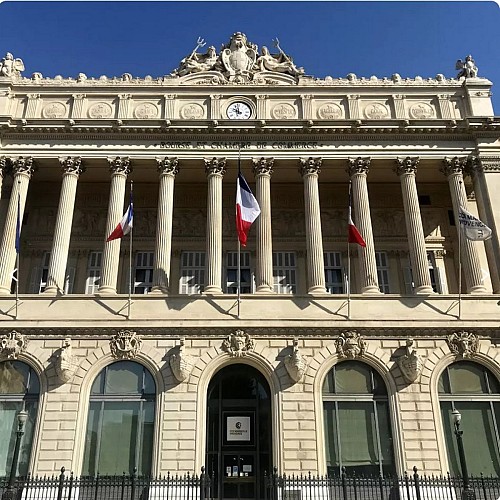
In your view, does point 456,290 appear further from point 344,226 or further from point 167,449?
point 167,449

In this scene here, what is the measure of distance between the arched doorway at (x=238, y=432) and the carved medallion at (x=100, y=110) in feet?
55.6

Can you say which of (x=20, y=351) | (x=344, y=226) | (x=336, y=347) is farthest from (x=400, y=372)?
(x=20, y=351)

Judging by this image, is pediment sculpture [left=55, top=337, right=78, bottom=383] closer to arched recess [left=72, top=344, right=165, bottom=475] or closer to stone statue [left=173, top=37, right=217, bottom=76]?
arched recess [left=72, top=344, right=165, bottom=475]

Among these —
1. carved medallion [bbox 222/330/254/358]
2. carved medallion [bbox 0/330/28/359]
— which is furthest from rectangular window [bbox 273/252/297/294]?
carved medallion [bbox 0/330/28/359]

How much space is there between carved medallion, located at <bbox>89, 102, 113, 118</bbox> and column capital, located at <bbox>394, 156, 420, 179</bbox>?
56.3 feet

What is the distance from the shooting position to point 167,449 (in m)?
25.3

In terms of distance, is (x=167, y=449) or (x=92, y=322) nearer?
(x=167, y=449)

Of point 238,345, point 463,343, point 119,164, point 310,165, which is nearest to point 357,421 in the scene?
point 463,343

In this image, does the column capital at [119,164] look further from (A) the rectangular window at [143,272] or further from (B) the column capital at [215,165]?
(A) the rectangular window at [143,272]

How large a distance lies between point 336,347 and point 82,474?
12820mm

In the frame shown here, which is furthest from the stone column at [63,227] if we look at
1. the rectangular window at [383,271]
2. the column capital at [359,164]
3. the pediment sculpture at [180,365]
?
the rectangular window at [383,271]

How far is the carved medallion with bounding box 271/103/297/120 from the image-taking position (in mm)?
34469

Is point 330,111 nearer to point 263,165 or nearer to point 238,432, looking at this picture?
point 263,165

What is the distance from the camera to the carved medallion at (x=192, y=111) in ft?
113
